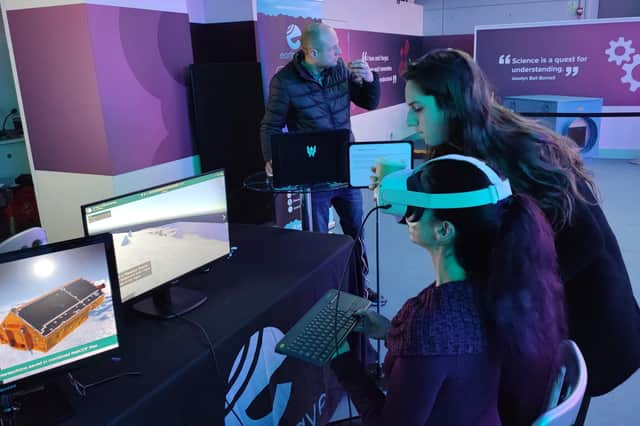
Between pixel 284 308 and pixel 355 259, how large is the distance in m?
0.61

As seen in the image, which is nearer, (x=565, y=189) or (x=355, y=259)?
(x=565, y=189)

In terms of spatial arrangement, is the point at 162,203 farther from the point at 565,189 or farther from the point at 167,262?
the point at 565,189

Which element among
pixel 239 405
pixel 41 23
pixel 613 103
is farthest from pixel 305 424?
pixel 613 103

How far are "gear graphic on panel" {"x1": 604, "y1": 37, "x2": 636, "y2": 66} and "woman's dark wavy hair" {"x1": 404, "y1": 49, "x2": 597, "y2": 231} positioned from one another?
5.99 meters

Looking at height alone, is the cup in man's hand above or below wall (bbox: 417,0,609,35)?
below

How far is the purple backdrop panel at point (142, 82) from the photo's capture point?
111 inches

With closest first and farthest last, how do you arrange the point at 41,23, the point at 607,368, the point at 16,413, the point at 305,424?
the point at 16,413 < the point at 607,368 < the point at 305,424 < the point at 41,23

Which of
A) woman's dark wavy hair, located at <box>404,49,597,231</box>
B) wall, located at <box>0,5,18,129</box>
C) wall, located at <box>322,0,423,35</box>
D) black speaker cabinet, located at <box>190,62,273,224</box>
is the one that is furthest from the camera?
wall, located at <box>322,0,423,35</box>

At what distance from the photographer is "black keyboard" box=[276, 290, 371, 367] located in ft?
4.26

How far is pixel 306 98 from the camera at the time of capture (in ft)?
9.05

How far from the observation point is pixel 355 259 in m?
2.14

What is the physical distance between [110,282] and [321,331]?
55 cm

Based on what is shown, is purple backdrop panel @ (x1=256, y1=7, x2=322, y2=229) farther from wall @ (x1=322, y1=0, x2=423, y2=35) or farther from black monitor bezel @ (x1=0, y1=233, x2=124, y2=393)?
black monitor bezel @ (x1=0, y1=233, x2=124, y2=393)

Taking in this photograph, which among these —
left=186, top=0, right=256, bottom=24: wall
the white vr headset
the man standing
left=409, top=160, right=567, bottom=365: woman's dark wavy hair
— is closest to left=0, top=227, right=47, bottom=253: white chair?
the white vr headset
